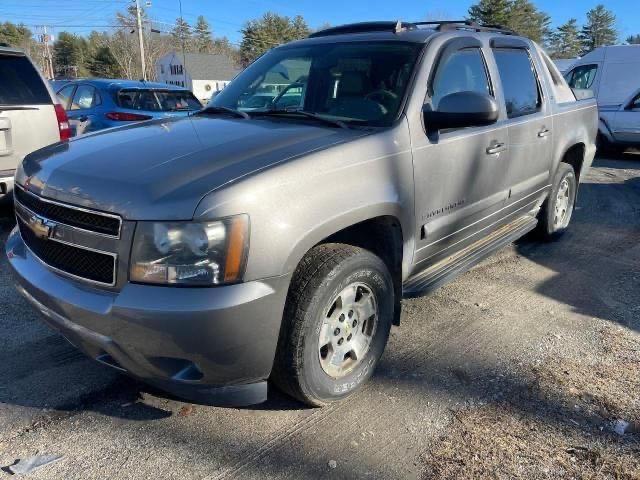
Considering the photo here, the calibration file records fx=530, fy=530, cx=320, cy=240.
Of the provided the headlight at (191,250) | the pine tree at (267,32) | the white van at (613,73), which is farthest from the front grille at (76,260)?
the pine tree at (267,32)

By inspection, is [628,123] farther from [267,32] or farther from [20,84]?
[267,32]

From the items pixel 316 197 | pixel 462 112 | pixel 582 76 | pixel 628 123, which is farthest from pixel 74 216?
pixel 582 76

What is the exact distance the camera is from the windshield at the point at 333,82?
10.3ft

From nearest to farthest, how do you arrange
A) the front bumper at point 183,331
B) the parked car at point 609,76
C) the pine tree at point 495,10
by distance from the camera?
the front bumper at point 183,331 < the parked car at point 609,76 < the pine tree at point 495,10

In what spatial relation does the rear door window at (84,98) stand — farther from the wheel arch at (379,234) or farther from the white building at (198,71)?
the white building at (198,71)

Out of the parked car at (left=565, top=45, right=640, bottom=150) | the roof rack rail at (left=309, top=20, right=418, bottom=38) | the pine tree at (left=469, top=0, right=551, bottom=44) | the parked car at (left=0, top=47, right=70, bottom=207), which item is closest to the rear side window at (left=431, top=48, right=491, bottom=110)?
the roof rack rail at (left=309, top=20, right=418, bottom=38)

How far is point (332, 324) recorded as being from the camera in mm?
2645

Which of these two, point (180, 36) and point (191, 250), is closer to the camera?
point (191, 250)

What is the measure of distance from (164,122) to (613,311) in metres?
3.46

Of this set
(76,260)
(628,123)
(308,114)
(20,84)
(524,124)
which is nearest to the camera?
(76,260)

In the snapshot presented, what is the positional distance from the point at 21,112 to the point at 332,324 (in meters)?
4.22

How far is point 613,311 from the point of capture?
155 inches

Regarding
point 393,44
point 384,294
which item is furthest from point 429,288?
point 393,44

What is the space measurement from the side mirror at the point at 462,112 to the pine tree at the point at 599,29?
8435cm
